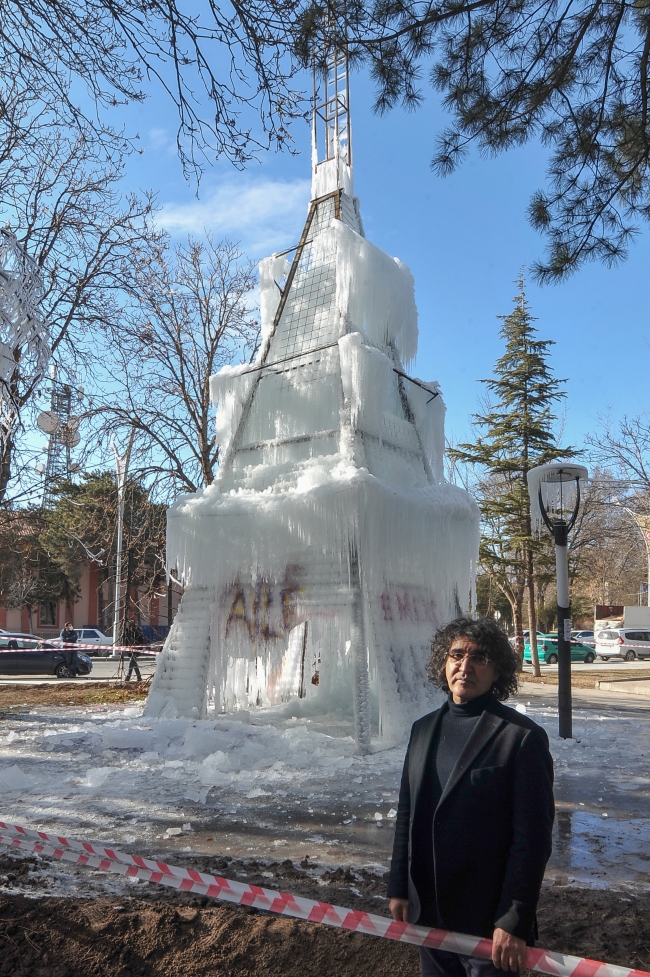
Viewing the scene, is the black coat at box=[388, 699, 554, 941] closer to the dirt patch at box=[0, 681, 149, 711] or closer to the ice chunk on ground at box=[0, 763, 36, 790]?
the ice chunk on ground at box=[0, 763, 36, 790]

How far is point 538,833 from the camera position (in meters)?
2.06

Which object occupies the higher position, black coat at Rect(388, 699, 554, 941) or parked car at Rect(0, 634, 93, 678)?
black coat at Rect(388, 699, 554, 941)

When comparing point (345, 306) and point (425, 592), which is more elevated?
point (345, 306)

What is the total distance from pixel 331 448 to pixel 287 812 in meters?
5.09

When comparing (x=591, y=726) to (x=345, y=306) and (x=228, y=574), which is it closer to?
(x=228, y=574)

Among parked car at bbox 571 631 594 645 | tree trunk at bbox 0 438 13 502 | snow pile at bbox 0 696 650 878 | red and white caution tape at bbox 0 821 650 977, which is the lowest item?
parked car at bbox 571 631 594 645

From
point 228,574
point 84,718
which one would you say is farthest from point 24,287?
point 84,718

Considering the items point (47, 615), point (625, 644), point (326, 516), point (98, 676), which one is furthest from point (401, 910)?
point (47, 615)

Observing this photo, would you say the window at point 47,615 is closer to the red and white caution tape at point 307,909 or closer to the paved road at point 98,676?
the paved road at point 98,676

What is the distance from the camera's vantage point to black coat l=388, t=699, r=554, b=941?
6.75 feet

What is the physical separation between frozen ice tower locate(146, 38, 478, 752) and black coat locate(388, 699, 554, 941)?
6.03 meters

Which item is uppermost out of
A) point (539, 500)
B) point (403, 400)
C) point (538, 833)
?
point (403, 400)

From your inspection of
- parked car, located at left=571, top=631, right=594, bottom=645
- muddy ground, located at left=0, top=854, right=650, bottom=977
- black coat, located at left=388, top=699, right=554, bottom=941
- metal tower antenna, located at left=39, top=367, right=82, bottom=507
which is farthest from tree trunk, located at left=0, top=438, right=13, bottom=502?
parked car, located at left=571, top=631, right=594, bottom=645

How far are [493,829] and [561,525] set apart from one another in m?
7.68
